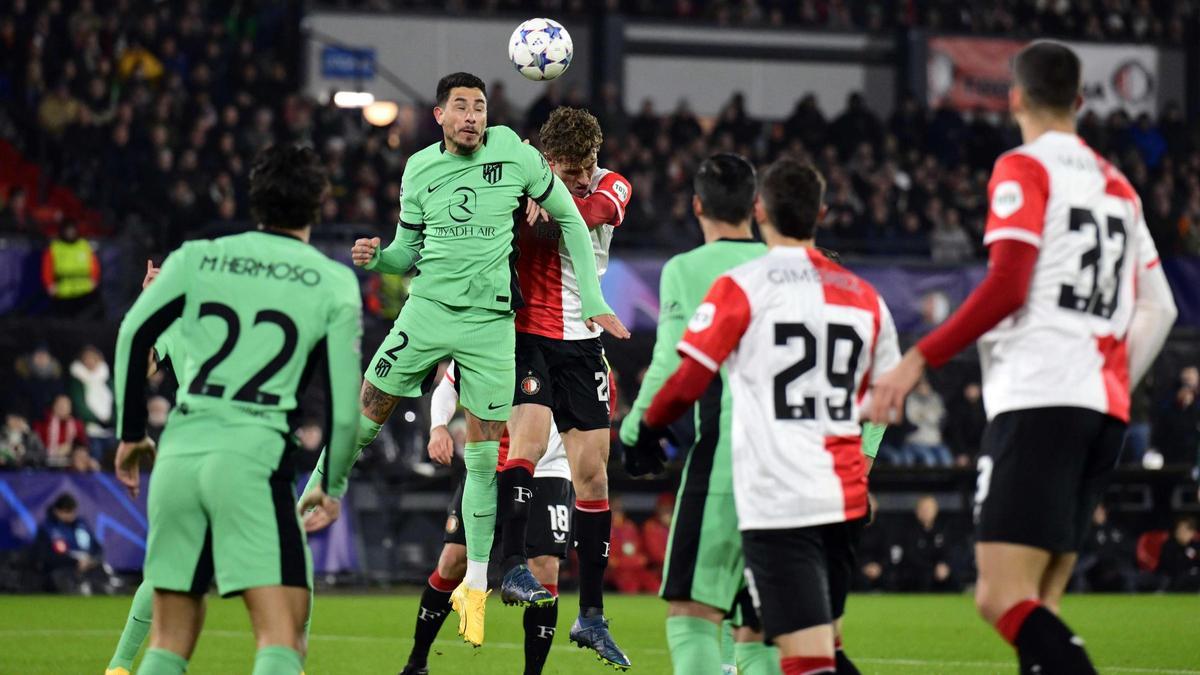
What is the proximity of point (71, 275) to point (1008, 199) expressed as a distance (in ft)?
51.5

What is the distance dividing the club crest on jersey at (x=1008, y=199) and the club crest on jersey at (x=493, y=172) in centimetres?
357

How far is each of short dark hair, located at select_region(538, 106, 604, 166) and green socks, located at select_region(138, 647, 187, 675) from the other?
439 cm

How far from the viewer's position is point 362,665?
10.5 meters

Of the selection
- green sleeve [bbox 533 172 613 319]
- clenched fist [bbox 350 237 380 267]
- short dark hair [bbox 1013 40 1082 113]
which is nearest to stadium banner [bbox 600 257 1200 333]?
green sleeve [bbox 533 172 613 319]

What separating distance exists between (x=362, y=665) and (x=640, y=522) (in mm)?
9643

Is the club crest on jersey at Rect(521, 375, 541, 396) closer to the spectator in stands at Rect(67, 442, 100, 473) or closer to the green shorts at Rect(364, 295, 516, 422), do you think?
the green shorts at Rect(364, 295, 516, 422)

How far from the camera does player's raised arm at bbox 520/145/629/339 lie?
8812 millimetres

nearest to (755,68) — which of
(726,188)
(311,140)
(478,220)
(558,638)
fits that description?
(311,140)

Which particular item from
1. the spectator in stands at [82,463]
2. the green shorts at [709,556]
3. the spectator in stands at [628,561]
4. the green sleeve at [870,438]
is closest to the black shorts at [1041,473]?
the green shorts at [709,556]

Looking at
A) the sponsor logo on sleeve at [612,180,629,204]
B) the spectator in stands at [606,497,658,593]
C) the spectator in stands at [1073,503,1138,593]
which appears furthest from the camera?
the spectator in stands at [1073,503,1138,593]

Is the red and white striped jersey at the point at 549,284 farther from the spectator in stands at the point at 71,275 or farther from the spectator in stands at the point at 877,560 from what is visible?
the spectator in stands at the point at 71,275

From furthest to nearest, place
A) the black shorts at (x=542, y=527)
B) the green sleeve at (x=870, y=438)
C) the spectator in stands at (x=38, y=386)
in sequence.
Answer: the spectator in stands at (x=38, y=386) < the black shorts at (x=542, y=527) < the green sleeve at (x=870, y=438)

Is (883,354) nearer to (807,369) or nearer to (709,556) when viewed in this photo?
(807,369)

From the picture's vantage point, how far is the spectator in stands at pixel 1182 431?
21.3m
